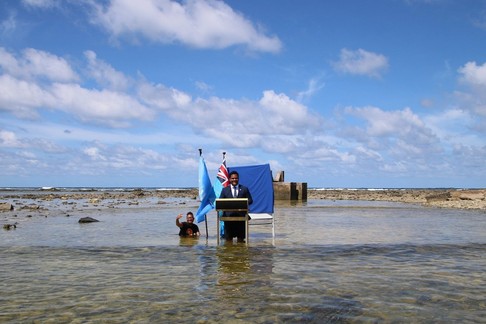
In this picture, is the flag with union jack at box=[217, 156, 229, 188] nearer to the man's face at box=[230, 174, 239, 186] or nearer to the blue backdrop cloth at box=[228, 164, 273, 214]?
the blue backdrop cloth at box=[228, 164, 273, 214]

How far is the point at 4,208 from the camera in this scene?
104ft

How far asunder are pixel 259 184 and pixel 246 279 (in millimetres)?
7048

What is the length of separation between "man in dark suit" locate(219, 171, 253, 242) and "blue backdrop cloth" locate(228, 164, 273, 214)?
1.15 meters

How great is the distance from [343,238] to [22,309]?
1117cm

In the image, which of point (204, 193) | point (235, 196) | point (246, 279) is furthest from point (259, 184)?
point (246, 279)

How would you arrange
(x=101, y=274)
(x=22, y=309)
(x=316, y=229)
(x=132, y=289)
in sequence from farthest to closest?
(x=316, y=229)
(x=101, y=274)
(x=132, y=289)
(x=22, y=309)

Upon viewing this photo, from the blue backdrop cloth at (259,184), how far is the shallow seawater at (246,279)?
124cm

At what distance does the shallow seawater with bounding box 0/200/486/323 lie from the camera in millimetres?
6535

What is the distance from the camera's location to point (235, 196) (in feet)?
46.6

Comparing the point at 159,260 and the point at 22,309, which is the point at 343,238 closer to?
the point at 159,260

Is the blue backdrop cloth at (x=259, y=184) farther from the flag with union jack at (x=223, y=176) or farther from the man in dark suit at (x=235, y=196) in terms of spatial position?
the man in dark suit at (x=235, y=196)

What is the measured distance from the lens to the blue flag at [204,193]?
15070 mm

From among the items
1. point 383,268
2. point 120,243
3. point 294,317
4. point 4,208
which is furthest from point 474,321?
point 4,208

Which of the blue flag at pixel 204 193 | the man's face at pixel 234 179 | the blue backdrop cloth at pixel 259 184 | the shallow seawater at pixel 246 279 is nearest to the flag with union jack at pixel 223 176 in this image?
the blue flag at pixel 204 193
